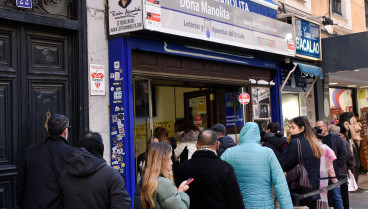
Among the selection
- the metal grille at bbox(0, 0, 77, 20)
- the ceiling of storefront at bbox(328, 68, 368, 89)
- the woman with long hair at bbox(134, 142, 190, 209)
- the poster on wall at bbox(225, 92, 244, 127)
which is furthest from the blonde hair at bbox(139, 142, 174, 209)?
the ceiling of storefront at bbox(328, 68, 368, 89)

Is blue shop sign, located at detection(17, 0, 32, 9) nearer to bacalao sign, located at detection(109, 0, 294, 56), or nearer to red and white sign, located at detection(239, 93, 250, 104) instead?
bacalao sign, located at detection(109, 0, 294, 56)

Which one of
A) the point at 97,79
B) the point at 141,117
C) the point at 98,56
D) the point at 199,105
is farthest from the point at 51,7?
the point at 199,105

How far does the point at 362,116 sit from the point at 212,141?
14.2m

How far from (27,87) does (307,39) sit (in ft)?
26.0

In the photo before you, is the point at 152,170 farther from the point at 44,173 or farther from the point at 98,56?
the point at 98,56

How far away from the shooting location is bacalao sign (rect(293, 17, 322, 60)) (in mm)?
10883

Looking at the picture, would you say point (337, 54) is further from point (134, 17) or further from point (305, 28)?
point (134, 17)

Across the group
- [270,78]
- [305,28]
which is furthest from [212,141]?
[305,28]

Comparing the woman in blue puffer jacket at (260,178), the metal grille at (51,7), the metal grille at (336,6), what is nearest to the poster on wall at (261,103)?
the metal grille at (51,7)

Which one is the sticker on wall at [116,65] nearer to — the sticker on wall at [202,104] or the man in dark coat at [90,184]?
the man in dark coat at [90,184]

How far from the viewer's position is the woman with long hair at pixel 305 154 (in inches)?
Result: 221

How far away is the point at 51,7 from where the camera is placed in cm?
627

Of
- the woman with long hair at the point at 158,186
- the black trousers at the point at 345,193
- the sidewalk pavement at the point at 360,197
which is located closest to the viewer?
the woman with long hair at the point at 158,186

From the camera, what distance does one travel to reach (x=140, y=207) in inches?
139
